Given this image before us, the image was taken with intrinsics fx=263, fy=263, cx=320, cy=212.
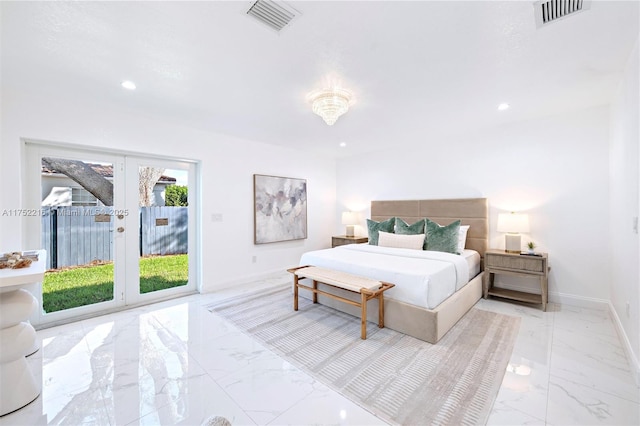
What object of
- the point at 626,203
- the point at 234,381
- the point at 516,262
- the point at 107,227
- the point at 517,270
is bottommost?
the point at 234,381

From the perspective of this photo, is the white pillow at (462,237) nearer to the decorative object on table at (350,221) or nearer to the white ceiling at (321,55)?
the white ceiling at (321,55)

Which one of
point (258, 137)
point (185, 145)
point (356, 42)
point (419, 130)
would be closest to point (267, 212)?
point (258, 137)

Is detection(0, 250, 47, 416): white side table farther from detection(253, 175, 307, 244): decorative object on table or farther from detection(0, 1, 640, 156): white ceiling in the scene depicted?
detection(253, 175, 307, 244): decorative object on table

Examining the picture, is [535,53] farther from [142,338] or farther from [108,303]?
[108,303]

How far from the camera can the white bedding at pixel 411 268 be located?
8.48 ft

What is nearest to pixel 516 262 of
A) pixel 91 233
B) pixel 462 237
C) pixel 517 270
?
pixel 517 270

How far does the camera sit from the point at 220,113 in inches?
131

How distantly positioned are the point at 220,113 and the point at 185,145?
91cm

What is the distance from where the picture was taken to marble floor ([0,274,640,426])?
162 cm

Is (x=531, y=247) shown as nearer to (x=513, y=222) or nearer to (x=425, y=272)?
(x=513, y=222)

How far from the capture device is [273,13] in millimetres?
1648

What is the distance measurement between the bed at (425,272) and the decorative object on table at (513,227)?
370mm

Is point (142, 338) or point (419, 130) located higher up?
point (419, 130)

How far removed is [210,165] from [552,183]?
16.0 ft
